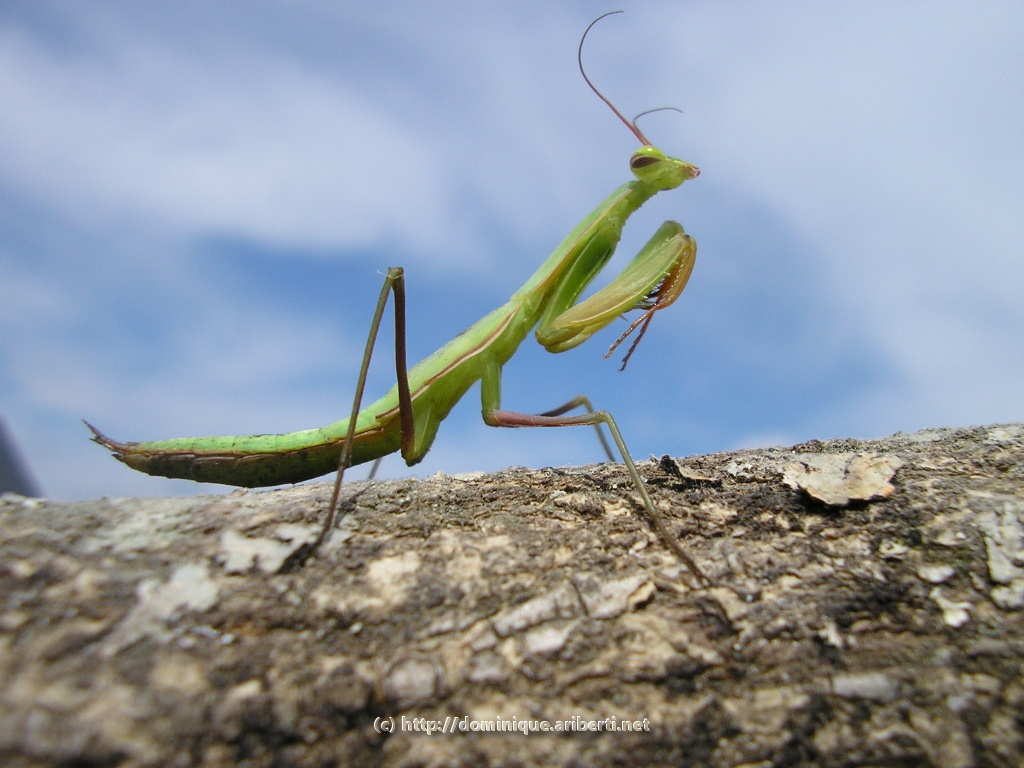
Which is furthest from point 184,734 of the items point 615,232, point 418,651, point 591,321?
point 615,232

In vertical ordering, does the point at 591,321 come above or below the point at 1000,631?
above

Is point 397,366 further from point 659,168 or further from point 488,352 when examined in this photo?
point 659,168

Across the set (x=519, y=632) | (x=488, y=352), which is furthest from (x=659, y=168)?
(x=519, y=632)

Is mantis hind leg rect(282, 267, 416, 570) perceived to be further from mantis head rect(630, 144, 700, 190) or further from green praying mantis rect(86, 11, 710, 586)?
mantis head rect(630, 144, 700, 190)

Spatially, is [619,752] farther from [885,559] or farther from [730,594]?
[885,559]

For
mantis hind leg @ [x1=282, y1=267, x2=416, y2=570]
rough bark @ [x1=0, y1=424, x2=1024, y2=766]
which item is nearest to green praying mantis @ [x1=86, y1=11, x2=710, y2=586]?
mantis hind leg @ [x1=282, y1=267, x2=416, y2=570]
